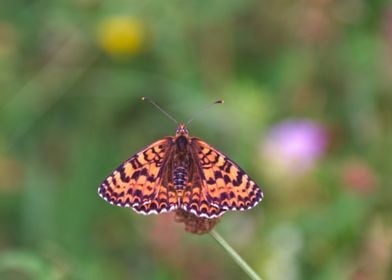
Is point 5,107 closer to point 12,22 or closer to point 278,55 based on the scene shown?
point 12,22

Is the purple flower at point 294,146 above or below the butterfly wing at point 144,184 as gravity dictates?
above

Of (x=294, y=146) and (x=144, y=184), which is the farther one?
(x=294, y=146)

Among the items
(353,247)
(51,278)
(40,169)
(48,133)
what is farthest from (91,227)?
(51,278)

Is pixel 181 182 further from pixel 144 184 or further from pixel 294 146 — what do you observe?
pixel 294 146

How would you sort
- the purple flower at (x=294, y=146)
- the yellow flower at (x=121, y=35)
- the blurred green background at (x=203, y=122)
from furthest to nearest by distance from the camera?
1. the yellow flower at (x=121, y=35)
2. the purple flower at (x=294, y=146)
3. the blurred green background at (x=203, y=122)

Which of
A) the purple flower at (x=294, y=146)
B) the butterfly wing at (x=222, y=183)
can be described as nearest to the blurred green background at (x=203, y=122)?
the purple flower at (x=294, y=146)

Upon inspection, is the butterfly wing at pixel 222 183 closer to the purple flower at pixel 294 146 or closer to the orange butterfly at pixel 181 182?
the orange butterfly at pixel 181 182

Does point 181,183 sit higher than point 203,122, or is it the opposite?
point 203,122

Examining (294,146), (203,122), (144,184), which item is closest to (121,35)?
(203,122)

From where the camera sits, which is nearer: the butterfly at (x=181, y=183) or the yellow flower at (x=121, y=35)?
the butterfly at (x=181, y=183)
